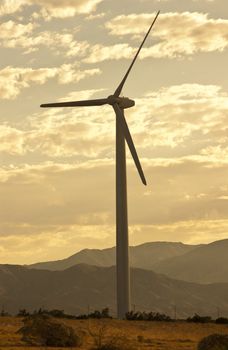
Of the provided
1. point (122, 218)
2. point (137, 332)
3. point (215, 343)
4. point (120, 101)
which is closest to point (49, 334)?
point (215, 343)

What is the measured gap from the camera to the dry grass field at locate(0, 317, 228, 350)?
5028cm

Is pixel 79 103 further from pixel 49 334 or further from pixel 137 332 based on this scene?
pixel 49 334

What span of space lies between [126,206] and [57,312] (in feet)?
49.5

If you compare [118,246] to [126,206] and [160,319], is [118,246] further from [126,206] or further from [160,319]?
[160,319]

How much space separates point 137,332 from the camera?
6231cm

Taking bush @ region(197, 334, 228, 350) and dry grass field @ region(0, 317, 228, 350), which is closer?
bush @ region(197, 334, 228, 350)

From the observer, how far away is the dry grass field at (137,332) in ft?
165

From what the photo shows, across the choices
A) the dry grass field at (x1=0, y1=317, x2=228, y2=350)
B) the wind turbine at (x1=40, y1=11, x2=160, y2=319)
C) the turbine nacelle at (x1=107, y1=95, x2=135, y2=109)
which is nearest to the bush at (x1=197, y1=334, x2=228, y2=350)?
the dry grass field at (x1=0, y1=317, x2=228, y2=350)

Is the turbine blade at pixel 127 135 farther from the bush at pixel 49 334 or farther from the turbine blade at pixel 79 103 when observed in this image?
the bush at pixel 49 334

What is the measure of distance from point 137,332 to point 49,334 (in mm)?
15856

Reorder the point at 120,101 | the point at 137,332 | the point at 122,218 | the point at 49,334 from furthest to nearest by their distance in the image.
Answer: the point at 120,101
the point at 122,218
the point at 137,332
the point at 49,334

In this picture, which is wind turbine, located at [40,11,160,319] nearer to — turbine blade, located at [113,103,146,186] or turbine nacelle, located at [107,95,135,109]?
turbine blade, located at [113,103,146,186]

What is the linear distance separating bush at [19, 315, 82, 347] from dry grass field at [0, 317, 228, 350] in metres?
0.67

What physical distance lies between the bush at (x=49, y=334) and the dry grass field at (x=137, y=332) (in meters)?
0.67
